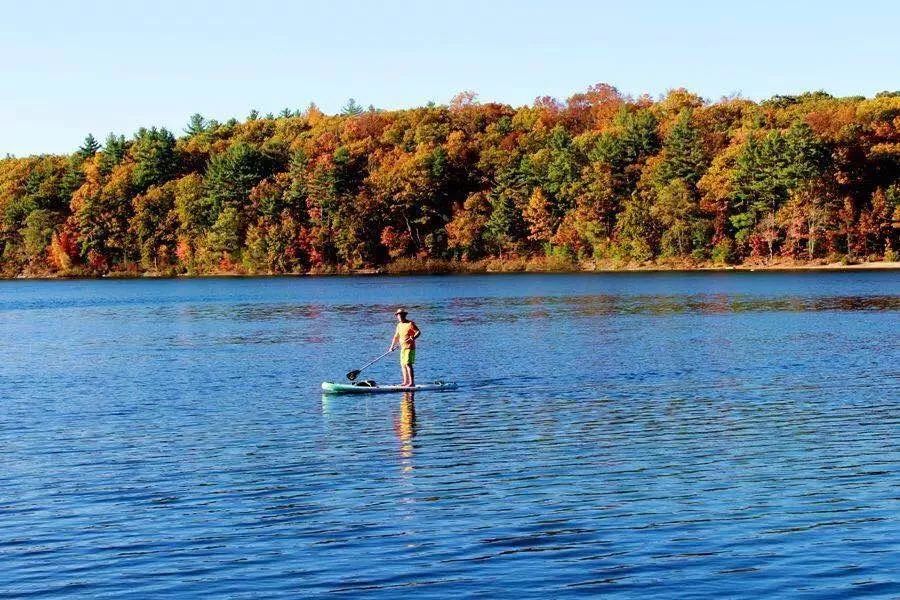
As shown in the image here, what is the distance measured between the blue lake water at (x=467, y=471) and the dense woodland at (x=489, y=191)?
84.6 metres

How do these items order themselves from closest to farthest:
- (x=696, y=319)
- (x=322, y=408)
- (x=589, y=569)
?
(x=589, y=569) → (x=322, y=408) → (x=696, y=319)

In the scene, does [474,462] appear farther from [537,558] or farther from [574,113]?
[574,113]

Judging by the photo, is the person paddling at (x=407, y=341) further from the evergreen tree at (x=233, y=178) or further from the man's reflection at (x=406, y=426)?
the evergreen tree at (x=233, y=178)

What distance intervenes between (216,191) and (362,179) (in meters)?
22.9

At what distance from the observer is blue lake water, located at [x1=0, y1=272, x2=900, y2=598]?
55.6 ft

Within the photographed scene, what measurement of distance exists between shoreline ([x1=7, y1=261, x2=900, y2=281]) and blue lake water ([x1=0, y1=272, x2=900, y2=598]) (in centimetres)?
8177

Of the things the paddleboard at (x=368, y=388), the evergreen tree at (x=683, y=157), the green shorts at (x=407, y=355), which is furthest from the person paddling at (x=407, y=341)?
the evergreen tree at (x=683, y=157)

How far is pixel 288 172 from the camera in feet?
595

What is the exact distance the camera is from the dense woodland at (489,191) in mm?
138000

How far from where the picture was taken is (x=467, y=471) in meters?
24.0

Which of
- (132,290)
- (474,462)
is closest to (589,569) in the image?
(474,462)

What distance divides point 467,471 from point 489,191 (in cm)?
14418

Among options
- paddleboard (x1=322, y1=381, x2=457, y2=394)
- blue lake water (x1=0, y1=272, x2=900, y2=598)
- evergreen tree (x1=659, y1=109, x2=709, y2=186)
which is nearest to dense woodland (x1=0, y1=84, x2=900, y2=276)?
evergreen tree (x1=659, y1=109, x2=709, y2=186)

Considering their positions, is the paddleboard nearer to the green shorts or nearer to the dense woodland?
the green shorts
